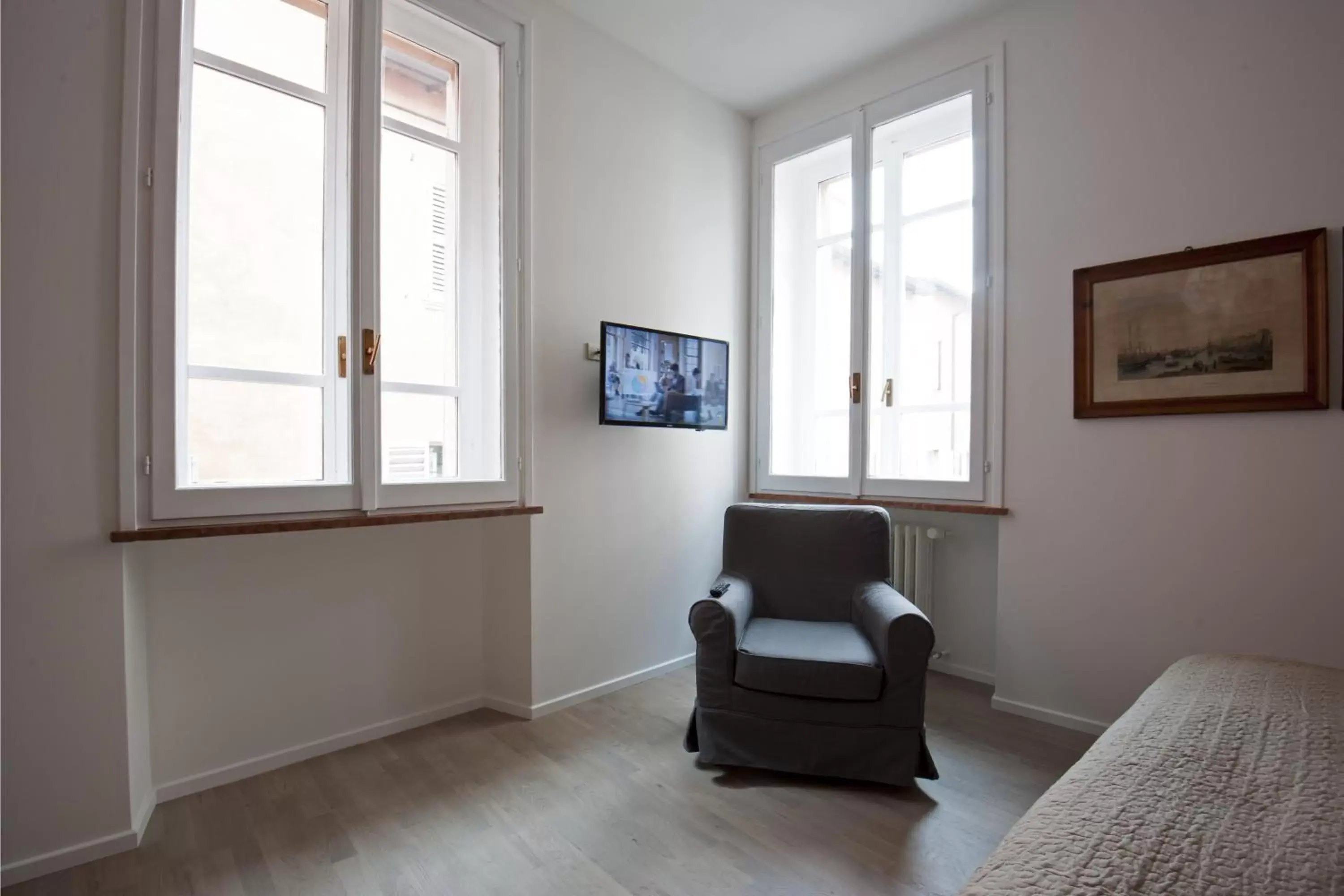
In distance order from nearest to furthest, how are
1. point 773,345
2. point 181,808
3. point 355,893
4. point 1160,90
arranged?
point 355,893 → point 181,808 → point 1160,90 → point 773,345

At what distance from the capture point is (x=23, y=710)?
1805 millimetres

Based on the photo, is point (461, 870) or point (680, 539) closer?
point (461, 870)

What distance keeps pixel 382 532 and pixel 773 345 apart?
2.39m

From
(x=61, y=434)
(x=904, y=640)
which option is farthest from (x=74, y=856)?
(x=904, y=640)

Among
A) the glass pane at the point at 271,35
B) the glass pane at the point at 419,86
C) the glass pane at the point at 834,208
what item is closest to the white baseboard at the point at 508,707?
the glass pane at the point at 419,86

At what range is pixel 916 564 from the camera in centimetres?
343

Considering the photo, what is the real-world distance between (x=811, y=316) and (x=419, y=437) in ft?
7.75

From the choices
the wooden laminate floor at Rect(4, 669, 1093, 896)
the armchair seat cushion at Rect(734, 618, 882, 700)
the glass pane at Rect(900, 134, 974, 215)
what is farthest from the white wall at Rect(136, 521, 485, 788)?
the glass pane at Rect(900, 134, 974, 215)

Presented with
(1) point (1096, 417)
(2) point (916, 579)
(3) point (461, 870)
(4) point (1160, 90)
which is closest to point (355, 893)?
(3) point (461, 870)

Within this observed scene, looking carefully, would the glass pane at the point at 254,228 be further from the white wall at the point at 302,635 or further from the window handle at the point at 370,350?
the white wall at the point at 302,635

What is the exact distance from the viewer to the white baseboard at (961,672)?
331 centimetres

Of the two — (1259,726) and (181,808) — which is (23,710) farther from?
(1259,726)

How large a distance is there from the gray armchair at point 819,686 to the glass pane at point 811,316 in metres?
1.17

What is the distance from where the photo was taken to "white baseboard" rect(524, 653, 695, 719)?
296cm
